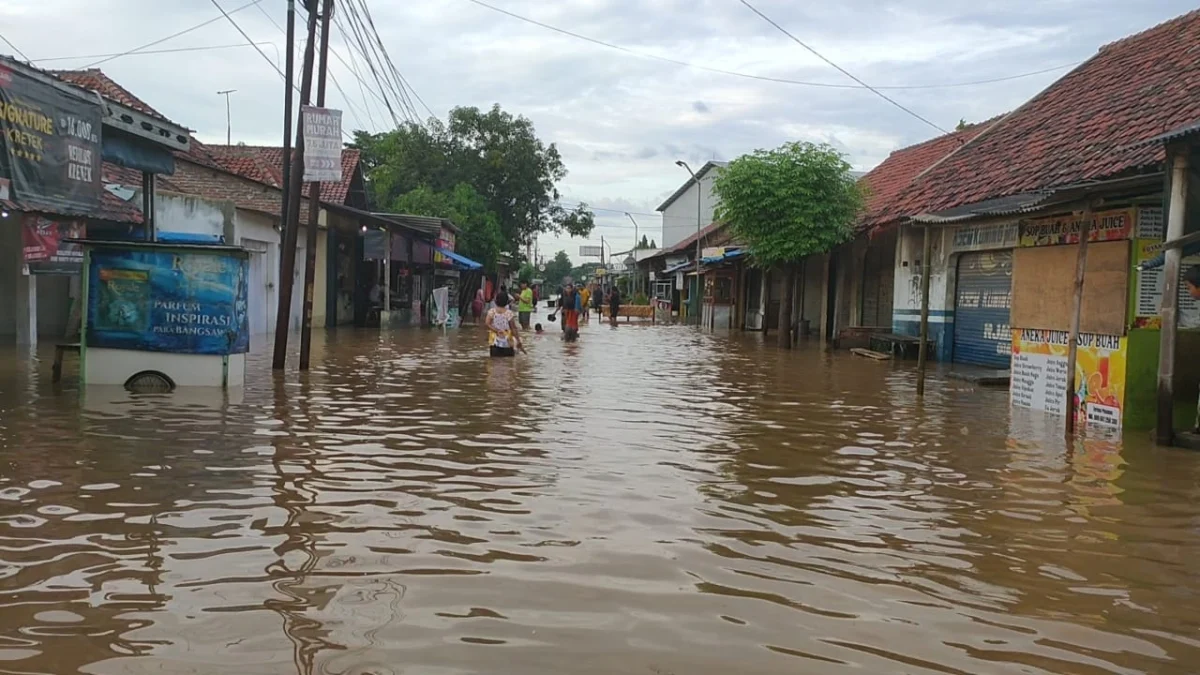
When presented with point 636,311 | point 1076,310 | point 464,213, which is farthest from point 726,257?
point 1076,310

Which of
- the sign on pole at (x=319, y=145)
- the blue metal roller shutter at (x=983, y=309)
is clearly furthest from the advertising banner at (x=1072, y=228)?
the sign on pole at (x=319, y=145)

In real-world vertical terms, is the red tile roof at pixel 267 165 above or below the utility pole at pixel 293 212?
above

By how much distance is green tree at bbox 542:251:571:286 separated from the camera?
155 meters

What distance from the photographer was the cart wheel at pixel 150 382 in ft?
35.7

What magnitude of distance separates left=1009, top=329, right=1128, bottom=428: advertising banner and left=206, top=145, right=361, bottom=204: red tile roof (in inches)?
845

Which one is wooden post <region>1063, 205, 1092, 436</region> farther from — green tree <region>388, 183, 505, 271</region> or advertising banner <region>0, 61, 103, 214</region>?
green tree <region>388, 183, 505, 271</region>

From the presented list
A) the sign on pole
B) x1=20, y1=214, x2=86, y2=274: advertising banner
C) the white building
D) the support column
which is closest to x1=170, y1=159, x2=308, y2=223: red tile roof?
x1=20, y1=214, x2=86, y2=274: advertising banner

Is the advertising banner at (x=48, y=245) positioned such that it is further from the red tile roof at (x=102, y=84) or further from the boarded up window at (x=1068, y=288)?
the boarded up window at (x=1068, y=288)

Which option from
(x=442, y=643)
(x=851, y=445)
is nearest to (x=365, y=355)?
(x=851, y=445)

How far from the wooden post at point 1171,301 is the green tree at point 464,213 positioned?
37471 millimetres

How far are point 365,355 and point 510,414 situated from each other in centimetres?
843

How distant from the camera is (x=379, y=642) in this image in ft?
12.2

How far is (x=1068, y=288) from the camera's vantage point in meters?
10.9

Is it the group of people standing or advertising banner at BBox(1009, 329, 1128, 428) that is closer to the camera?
advertising banner at BBox(1009, 329, 1128, 428)
